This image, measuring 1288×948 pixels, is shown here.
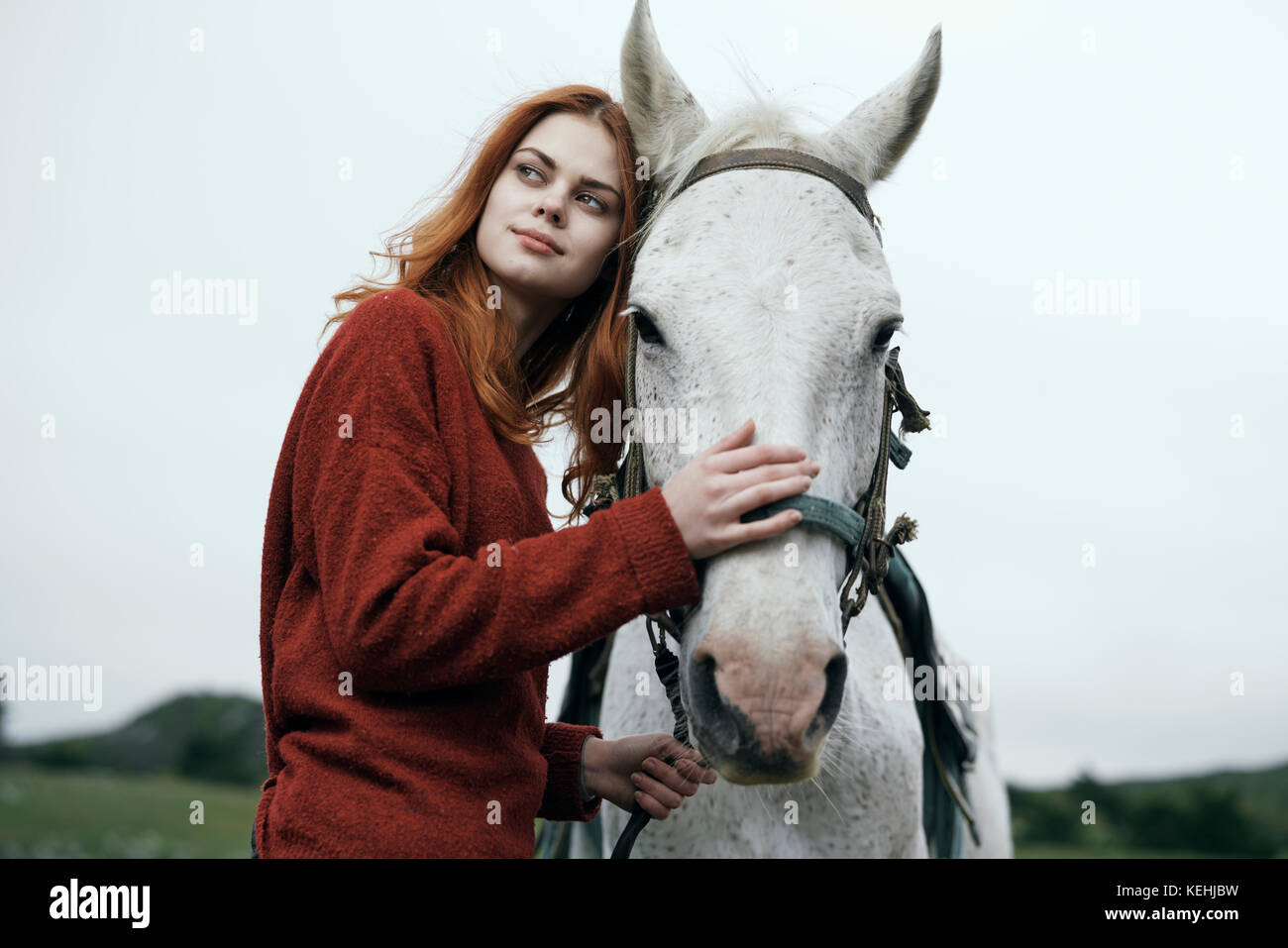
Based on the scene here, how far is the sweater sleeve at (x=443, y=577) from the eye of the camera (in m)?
1.63

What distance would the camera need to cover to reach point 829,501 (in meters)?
1.80

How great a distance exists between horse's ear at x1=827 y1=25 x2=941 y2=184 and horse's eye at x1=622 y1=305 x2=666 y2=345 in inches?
32.9

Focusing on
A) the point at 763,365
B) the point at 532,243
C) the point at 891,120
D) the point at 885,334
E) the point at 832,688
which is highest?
the point at 891,120

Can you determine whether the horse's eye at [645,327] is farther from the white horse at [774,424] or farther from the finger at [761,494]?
the finger at [761,494]

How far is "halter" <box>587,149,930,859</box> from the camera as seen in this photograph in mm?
1827

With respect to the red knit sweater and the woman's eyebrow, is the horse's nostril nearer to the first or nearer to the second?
the red knit sweater

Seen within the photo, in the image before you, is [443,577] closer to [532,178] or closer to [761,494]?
[761,494]

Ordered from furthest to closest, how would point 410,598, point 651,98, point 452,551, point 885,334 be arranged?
point 651,98
point 885,334
point 452,551
point 410,598

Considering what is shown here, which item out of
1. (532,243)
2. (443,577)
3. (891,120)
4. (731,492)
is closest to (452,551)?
(443,577)

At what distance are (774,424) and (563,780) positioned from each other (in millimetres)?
1120
